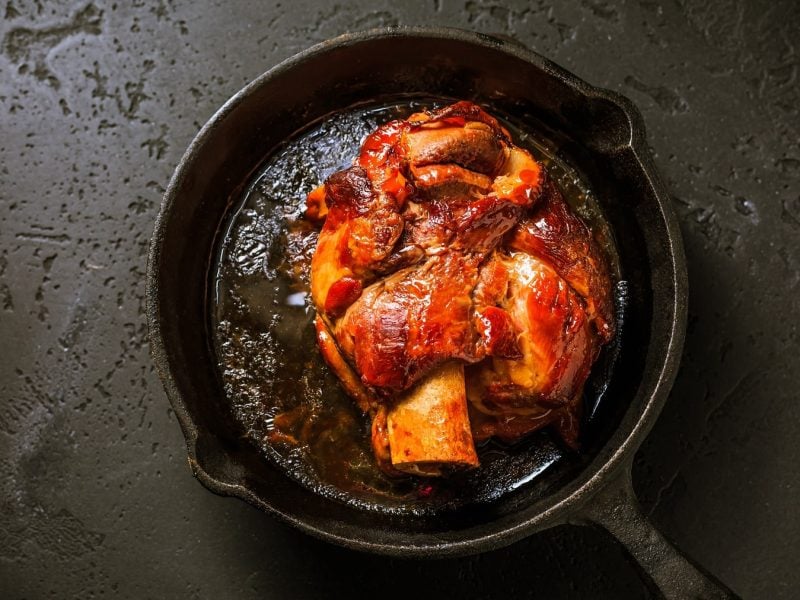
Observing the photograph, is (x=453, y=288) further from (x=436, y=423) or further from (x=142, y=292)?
(x=142, y=292)

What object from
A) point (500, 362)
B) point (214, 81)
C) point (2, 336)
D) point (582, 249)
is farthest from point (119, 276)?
point (582, 249)

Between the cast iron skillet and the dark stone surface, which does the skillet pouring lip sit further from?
the dark stone surface

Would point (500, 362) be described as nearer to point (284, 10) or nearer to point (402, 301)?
point (402, 301)

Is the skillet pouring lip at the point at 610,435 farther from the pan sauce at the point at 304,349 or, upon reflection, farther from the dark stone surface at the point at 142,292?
the dark stone surface at the point at 142,292

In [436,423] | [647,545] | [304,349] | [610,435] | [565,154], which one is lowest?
[647,545]

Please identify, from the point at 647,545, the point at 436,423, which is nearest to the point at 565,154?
the point at 436,423

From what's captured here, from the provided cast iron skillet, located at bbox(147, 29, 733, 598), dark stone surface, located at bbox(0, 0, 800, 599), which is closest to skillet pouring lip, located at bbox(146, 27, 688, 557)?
cast iron skillet, located at bbox(147, 29, 733, 598)
